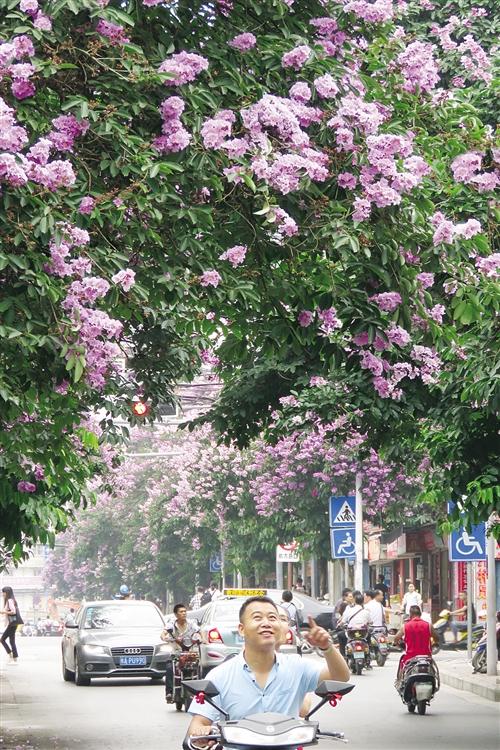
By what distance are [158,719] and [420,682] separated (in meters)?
3.30

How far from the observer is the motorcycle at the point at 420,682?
1948 centimetres

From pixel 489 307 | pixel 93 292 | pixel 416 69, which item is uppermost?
pixel 416 69

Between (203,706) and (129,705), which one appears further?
(129,705)

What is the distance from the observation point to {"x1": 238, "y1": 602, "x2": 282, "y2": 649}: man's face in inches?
250

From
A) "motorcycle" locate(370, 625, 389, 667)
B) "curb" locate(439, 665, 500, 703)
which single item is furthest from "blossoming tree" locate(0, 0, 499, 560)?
"motorcycle" locate(370, 625, 389, 667)

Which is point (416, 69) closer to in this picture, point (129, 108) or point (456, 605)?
point (129, 108)

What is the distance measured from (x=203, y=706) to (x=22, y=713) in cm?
1472

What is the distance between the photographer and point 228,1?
10.0 metres

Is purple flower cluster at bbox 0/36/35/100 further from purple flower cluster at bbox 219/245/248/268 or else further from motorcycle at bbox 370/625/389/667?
motorcycle at bbox 370/625/389/667

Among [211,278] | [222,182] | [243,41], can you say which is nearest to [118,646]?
[211,278]

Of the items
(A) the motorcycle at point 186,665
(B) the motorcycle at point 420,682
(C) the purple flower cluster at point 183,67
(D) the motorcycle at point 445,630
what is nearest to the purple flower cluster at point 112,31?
(C) the purple flower cluster at point 183,67

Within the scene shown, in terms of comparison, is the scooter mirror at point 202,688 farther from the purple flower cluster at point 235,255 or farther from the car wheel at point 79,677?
the car wheel at point 79,677

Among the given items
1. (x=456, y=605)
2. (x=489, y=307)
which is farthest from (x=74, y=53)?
(x=456, y=605)

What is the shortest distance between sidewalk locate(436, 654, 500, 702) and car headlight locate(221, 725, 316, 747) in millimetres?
16722
